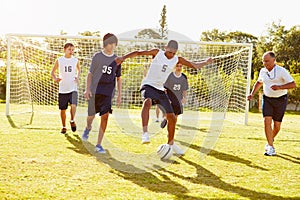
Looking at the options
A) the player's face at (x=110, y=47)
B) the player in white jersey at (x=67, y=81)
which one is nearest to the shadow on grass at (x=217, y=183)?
the player's face at (x=110, y=47)

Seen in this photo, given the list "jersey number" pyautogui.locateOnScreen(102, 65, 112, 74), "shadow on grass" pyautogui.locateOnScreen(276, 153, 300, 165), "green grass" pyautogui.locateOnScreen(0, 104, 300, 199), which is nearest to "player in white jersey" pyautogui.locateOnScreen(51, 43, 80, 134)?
"green grass" pyautogui.locateOnScreen(0, 104, 300, 199)

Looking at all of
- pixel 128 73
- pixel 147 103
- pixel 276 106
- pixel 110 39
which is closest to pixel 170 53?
pixel 147 103

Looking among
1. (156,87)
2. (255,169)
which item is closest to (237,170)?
(255,169)

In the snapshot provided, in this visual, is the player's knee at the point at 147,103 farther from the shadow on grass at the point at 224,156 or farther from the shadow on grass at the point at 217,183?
the shadow on grass at the point at 224,156

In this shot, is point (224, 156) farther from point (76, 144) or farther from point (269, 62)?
point (76, 144)

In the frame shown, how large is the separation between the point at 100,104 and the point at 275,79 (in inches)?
126

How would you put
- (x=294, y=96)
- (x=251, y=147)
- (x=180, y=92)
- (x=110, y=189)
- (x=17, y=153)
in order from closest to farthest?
(x=110, y=189)
(x=17, y=153)
(x=251, y=147)
(x=180, y=92)
(x=294, y=96)

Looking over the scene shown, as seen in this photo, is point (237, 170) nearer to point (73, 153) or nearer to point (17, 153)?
point (73, 153)

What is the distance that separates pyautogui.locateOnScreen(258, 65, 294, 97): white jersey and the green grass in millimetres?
1143

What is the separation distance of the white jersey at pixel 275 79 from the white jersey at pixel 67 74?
13.4 feet

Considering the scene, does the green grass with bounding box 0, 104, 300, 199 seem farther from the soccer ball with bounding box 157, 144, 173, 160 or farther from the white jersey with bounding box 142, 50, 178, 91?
the white jersey with bounding box 142, 50, 178, 91

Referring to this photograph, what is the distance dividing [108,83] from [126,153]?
125 centimetres

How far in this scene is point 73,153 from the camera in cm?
707

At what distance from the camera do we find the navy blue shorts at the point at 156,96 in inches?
270
